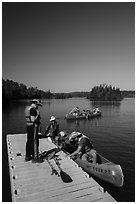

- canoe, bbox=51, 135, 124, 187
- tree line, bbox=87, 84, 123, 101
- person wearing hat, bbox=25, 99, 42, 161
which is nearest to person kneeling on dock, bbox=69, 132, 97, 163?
canoe, bbox=51, 135, 124, 187

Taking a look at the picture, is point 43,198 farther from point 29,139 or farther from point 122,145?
point 122,145

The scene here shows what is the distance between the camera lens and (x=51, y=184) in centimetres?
775

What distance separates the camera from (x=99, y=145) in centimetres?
1931

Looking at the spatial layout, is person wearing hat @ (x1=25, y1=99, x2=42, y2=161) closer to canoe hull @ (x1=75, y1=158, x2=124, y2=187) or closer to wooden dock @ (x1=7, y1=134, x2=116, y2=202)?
wooden dock @ (x1=7, y1=134, x2=116, y2=202)

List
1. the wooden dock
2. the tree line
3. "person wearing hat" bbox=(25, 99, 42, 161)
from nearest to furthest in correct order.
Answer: the wooden dock → "person wearing hat" bbox=(25, 99, 42, 161) → the tree line

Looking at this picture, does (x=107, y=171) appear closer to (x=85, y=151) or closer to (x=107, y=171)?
(x=107, y=171)

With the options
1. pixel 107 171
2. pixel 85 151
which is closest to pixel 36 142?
pixel 85 151

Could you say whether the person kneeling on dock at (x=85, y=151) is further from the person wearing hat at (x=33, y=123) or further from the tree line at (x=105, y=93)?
the tree line at (x=105, y=93)

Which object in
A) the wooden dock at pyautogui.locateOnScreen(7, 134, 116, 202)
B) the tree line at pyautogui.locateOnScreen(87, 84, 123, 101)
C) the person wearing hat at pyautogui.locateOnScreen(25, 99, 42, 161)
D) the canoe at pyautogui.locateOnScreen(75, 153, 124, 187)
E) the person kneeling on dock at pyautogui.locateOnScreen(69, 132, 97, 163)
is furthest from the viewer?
the tree line at pyautogui.locateOnScreen(87, 84, 123, 101)

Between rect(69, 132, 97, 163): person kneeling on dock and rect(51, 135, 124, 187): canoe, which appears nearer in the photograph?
rect(51, 135, 124, 187): canoe

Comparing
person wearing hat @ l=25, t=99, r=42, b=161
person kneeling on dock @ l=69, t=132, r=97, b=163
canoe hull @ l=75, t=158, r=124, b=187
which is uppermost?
person wearing hat @ l=25, t=99, r=42, b=161

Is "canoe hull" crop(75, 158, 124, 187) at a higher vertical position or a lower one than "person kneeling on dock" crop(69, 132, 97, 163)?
lower

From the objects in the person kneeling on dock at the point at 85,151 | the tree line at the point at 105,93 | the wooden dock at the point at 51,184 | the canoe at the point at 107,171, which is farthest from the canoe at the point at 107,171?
the tree line at the point at 105,93

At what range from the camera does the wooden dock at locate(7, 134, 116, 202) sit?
6.83m
